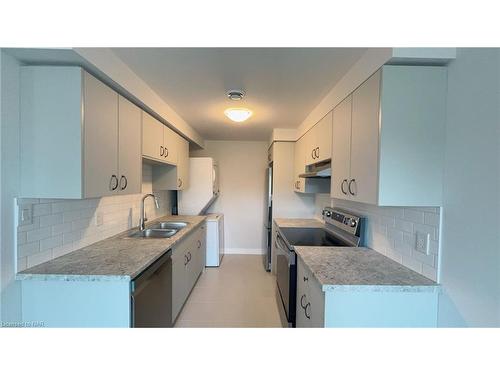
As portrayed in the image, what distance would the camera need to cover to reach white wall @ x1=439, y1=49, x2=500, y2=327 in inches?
39.8

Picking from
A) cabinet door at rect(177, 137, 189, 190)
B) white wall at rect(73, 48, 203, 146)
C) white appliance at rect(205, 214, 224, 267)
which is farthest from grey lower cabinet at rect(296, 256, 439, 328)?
white appliance at rect(205, 214, 224, 267)

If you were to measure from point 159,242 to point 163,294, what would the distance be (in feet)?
1.38

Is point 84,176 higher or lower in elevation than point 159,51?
lower

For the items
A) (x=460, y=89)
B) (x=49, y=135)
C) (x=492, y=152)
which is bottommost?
(x=492, y=152)

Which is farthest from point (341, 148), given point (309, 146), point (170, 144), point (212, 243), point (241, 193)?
point (241, 193)

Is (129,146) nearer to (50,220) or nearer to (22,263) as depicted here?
(50,220)

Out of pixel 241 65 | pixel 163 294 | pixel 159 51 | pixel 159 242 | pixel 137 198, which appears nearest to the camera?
pixel 159 51

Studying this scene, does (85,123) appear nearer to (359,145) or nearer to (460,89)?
(359,145)

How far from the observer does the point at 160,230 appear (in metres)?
2.79

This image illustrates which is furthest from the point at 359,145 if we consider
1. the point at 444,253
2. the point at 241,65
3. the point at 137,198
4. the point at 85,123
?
the point at 137,198

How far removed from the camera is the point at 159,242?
2100 mm

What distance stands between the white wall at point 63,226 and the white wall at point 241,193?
2.49 meters

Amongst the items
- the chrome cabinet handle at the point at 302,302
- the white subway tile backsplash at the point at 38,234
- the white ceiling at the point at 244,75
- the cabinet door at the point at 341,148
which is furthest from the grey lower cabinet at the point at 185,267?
the cabinet door at the point at 341,148

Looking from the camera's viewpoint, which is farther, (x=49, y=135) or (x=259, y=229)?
(x=259, y=229)
